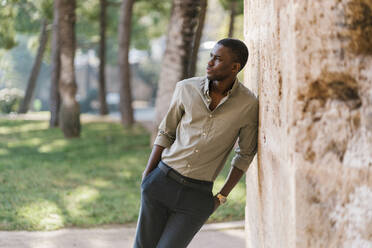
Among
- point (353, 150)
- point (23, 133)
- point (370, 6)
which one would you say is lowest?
point (23, 133)

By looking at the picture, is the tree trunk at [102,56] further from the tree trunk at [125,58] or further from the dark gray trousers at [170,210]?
the dark gray trousers at [170,210]

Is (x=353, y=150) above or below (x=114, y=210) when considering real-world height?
above

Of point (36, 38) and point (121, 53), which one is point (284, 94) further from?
point (36, 38)

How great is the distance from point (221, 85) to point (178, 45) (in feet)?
24.6

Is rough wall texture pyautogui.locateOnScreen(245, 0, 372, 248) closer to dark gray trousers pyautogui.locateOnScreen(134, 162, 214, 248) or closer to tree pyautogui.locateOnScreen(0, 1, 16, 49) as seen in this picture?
dark gray trousers pyautogui.locateOnScreen(134, 162, 214, 248)

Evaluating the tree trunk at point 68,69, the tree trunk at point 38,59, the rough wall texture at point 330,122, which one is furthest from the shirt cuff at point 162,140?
the tree trunk at point 38,59

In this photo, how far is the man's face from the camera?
9.36 feet

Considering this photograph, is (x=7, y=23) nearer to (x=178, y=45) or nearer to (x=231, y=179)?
(x=178, y=45)

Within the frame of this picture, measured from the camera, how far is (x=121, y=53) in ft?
54.2

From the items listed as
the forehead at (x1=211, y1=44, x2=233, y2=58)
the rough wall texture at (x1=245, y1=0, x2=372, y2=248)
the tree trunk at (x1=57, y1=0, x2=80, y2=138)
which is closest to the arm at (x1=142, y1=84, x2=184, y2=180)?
the forehead at (x1=211, y1=44, x2=233, y2=58)

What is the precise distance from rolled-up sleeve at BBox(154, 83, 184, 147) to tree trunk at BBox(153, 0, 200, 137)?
729cm

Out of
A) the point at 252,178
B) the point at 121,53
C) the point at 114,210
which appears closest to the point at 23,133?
the point at 121,53

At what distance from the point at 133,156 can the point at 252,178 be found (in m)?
7.41

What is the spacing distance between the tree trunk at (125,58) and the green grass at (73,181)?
248 centimetres
